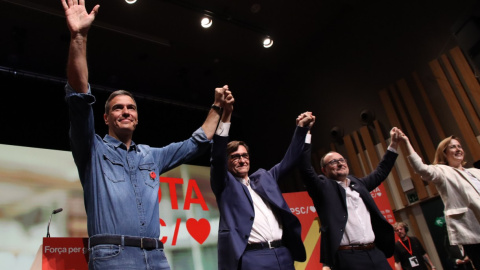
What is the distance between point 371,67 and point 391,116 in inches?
34.6

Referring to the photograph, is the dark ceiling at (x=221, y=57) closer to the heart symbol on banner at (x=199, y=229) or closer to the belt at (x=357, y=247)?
the heart symbol on banner at (x=199, y=229)

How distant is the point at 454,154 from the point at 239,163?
187cm

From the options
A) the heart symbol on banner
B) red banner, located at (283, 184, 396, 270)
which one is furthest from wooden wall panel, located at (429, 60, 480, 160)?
the heart symbol on banner

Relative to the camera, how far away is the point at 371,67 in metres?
6.03

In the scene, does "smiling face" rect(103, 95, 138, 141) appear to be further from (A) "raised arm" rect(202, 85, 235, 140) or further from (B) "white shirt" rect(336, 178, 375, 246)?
(B) "white shirt" rect(336, 178, 375, 246)

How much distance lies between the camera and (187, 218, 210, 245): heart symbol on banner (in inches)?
196

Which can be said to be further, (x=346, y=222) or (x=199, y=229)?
(x=199, y=229)

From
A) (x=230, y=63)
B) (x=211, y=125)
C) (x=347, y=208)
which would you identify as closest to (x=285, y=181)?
(x=230, y=63)

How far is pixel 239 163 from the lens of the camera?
2.34 m

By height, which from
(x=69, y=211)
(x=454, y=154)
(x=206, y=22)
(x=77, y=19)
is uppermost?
(x=206, y=22)

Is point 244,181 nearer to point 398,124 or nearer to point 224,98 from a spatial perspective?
point 224,98

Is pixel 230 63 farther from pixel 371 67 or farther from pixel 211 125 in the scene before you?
pixel 211 125

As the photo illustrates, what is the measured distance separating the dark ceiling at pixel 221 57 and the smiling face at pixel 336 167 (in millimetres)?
3272

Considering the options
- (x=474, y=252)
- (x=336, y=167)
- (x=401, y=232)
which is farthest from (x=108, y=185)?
(x=401, y=232)
